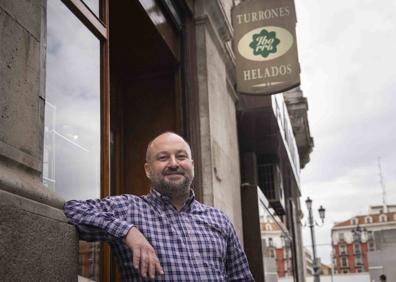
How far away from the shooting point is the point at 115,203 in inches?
138

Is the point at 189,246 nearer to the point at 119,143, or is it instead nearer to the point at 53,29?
the point at 53,29

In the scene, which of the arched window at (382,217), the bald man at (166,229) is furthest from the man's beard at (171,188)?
the arched window at (382,217)

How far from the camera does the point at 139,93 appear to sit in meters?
7.74

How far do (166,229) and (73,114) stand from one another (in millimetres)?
1866

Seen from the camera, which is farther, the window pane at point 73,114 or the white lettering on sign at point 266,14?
the white lettering on sign at point 266,14

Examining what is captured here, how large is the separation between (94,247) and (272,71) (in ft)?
15.6

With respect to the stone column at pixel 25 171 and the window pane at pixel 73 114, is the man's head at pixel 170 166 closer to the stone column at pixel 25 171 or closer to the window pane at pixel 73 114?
the stone column at pixel 25 171

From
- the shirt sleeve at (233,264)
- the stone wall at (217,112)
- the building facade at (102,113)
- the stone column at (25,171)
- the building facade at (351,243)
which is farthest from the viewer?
the building facade at (351,243)

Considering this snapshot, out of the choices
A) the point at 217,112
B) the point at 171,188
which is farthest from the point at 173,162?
the point at 217,112

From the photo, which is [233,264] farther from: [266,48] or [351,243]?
[351,243]

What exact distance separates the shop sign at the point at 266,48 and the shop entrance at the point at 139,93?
1.38 meters

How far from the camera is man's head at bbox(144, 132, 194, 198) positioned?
356 centimetres

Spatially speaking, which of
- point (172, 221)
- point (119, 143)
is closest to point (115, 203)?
point (172, 221)

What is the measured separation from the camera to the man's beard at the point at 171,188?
11.6 ft
